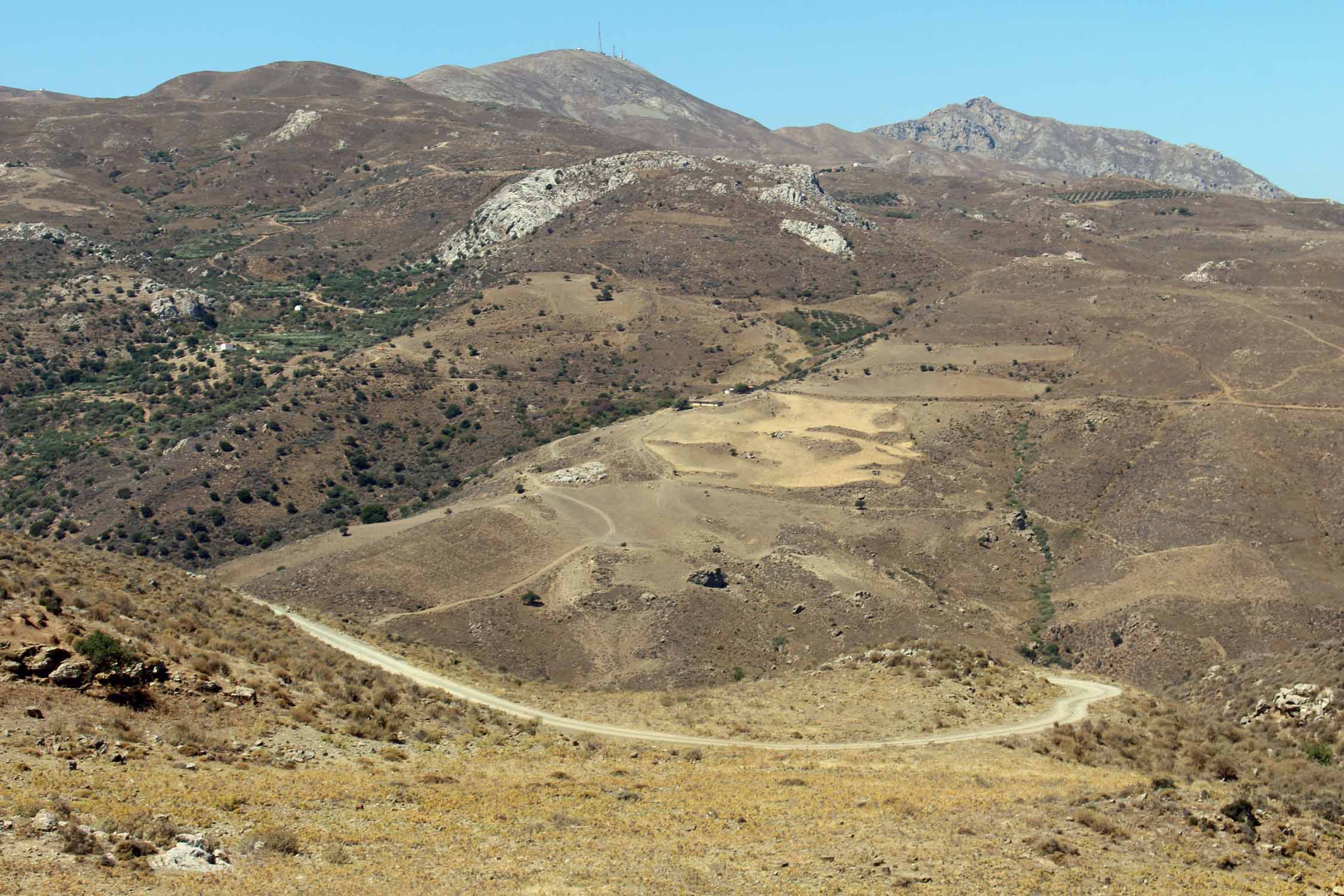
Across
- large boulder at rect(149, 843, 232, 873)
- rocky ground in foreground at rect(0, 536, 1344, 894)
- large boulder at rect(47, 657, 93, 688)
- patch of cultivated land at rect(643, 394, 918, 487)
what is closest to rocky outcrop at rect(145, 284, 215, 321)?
patch of cultivated land at rect(643, 394, 918, 487)

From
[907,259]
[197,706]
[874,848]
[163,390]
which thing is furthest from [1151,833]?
[907,259]

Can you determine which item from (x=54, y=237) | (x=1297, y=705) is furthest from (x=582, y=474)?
(x=54, y=237)

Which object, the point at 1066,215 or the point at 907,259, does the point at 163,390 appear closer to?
the point at 907,259

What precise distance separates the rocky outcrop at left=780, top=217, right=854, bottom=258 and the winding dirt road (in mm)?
102582

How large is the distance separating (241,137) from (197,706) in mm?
170198

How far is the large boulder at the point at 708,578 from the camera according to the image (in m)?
62.2

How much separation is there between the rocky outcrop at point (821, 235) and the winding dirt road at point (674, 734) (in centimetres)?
10258

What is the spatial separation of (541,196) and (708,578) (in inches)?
3691

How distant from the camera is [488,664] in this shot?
2098 inches

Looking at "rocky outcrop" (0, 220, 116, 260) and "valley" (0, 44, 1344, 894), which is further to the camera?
"rocky outcrop" (0, 220, 116, 260)

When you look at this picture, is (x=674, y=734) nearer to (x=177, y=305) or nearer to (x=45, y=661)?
(x=45, y=661)

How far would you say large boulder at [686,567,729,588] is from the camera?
2447 inches

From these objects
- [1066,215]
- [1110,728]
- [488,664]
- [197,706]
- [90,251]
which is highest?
[1066,215]

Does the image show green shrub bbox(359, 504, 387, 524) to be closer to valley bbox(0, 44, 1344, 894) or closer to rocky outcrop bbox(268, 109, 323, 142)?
valley bbox(0, 44, 1344, 894)
